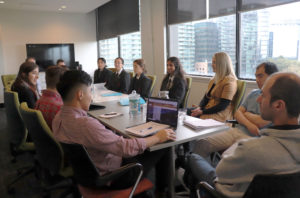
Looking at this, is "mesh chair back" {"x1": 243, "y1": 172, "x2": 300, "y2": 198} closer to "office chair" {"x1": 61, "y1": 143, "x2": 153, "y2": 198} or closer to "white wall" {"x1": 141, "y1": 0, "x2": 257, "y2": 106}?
"office chair" {"x1": 61, "y1": 143, "x2": 153, "y2": 198}

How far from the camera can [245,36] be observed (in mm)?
4066

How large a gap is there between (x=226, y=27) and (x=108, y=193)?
3.71 m

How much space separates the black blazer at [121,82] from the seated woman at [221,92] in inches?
84.8

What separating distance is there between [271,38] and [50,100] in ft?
10.4

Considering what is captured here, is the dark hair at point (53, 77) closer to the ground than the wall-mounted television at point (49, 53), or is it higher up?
closer to the ground

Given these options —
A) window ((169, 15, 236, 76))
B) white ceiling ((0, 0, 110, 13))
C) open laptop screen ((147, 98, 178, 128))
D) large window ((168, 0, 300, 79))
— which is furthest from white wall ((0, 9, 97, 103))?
open laptop screen ((147, 98, 178, 128))

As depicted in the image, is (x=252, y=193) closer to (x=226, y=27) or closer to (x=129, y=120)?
(x=129, y=120)

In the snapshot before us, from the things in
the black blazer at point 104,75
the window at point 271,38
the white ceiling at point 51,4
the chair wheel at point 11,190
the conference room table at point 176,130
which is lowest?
the chair wheel at point 11,190

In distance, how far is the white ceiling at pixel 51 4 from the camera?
659 cm

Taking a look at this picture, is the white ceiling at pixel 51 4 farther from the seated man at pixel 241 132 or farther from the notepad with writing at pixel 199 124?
the notepad with writing at pixel 199 124

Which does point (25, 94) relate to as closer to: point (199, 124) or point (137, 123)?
point (137, 123)

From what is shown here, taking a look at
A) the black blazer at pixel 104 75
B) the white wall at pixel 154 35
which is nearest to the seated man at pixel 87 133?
the white wall at pixel 154 35

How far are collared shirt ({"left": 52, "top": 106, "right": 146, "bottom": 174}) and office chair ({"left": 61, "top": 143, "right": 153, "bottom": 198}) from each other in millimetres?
106

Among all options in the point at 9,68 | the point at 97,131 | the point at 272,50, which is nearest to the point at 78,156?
the point at 97,131
